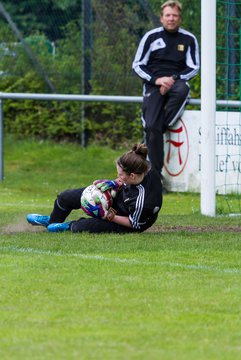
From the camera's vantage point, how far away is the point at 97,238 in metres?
10.0

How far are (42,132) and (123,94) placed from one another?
2159 millimetres

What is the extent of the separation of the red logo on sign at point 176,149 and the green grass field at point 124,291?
10.5 feet

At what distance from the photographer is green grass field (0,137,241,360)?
5992 millimetres

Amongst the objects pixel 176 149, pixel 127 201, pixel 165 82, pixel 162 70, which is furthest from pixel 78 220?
pixel 176 149

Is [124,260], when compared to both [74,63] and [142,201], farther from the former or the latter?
[74,63]

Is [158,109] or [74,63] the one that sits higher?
[74,63]

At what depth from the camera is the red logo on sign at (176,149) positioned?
50.7 ft

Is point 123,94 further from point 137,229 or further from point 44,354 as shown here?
point 44,354

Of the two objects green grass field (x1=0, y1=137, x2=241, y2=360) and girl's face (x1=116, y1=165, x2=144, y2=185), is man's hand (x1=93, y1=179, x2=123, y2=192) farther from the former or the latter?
green grass field (x1=0, y1=137, x2=241, y2=360)

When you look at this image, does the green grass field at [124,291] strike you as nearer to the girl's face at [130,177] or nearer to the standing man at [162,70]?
the girl's face at [130,177]

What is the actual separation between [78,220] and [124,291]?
3170mm

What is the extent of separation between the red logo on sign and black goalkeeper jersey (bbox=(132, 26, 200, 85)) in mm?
868

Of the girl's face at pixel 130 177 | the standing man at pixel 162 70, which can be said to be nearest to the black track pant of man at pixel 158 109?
the standing man at pixel 162 70

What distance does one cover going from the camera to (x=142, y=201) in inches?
397
